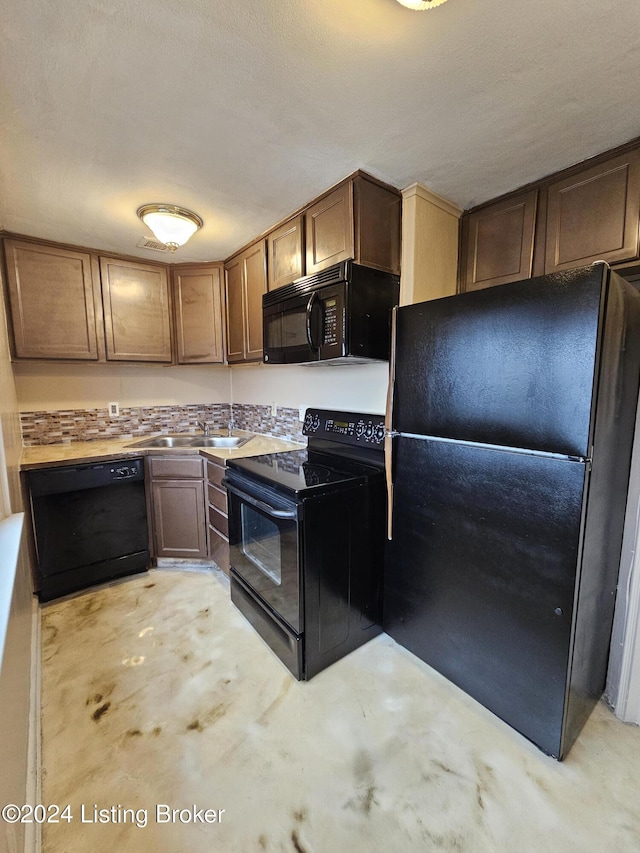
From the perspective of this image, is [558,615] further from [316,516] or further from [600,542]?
[316,516]

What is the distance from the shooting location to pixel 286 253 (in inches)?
83.3

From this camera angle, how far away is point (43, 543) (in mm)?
2172

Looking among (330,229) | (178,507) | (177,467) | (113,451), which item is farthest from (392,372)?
(113,451)

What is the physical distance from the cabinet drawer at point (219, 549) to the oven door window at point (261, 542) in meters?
0.41

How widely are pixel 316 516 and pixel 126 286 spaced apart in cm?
225

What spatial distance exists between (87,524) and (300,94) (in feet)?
8.19

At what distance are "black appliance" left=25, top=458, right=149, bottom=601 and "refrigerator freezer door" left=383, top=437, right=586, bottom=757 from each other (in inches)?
70.6

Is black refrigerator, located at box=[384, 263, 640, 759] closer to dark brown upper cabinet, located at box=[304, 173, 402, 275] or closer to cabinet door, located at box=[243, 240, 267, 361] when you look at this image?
dark brown upper cabinet, located at box=[304, 173, 402, 275]

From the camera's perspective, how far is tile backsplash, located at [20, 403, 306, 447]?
2637 mm

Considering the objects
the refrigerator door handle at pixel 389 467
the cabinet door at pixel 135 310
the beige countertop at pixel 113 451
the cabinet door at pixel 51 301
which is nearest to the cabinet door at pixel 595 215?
the refrigerator door handle at pixel 389 467

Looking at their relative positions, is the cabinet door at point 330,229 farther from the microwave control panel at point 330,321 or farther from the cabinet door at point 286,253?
the microwave control panel at point 330,321

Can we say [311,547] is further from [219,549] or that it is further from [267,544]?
[219,549]

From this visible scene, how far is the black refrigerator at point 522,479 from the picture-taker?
3.76 ft

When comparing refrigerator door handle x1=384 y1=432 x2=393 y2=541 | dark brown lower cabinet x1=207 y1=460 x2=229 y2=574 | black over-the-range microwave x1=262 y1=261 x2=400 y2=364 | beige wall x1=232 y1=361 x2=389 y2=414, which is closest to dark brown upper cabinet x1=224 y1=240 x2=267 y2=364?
beige wall x1=232 y1=361 x2=389 y2=414
